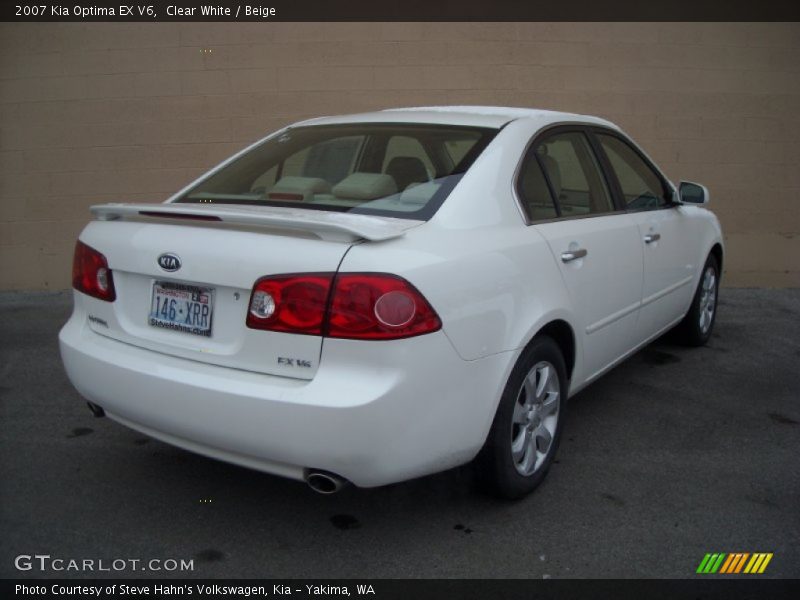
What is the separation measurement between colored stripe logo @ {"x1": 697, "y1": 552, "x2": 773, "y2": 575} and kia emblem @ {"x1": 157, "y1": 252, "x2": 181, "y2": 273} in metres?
2.11

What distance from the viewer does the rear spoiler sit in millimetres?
2484

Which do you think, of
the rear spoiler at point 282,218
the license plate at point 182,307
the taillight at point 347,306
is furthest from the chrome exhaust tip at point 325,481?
the rear spoiler at point 282,218

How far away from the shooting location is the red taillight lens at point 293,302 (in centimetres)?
243

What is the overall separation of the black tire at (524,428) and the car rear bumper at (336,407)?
131 mm

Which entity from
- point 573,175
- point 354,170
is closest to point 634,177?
point 573,175

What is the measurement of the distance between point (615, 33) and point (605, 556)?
583 centimetres

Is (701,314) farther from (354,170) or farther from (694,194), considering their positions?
(354,170)

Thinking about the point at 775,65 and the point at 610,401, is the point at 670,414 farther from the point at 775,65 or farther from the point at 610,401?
the point at 775,65

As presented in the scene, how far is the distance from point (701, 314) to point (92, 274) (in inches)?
159

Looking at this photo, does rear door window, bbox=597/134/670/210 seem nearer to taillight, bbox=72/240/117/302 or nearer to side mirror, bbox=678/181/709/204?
side mirror, bbox=678/181/709/204

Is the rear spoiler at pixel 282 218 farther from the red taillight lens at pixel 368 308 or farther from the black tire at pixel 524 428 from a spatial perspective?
the black tire at pixel 524 428

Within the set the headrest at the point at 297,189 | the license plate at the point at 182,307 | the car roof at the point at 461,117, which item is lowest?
the license plate at the point at 182,307
